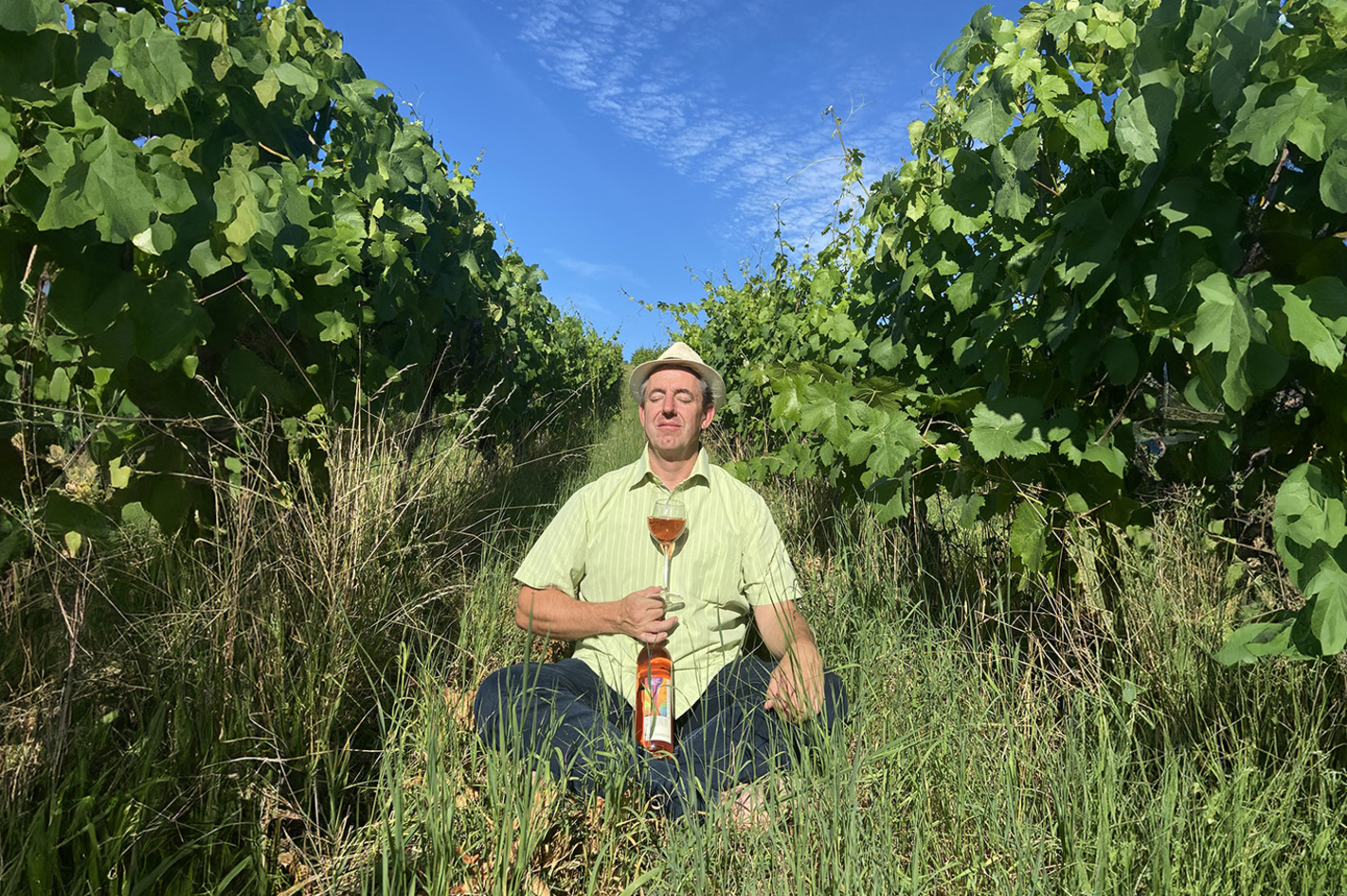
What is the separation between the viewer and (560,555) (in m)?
2.55

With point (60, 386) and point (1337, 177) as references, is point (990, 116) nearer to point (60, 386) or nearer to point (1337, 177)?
point (1337, 177)

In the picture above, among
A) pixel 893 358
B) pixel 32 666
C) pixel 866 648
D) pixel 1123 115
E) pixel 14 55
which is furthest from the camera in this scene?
pixel 893 358

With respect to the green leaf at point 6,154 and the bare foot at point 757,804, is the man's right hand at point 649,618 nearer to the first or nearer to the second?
the bare foot at point 757,804

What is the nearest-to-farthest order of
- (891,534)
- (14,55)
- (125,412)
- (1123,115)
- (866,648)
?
(14,55) → (1123,115) → (866,648) → (125,412) → (891,534)

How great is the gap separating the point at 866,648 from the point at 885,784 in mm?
630

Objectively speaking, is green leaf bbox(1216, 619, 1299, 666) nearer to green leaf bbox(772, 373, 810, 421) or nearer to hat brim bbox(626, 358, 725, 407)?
green leaf bbox(772, 373, 810, 421)

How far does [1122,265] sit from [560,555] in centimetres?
169

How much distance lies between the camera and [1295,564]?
1.59 metres

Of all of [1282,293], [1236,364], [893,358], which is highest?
[893,358]

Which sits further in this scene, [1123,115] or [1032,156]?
[1032,156]

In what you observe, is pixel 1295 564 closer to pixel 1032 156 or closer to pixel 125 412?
pixel 1032 156

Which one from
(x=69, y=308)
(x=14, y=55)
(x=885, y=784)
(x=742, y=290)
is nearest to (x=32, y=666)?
(x=69, y=308)

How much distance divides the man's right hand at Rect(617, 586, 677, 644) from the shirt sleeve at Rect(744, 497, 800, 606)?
1.30ft

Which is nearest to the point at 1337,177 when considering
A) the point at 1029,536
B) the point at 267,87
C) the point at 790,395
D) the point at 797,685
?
the point at 1029,536
